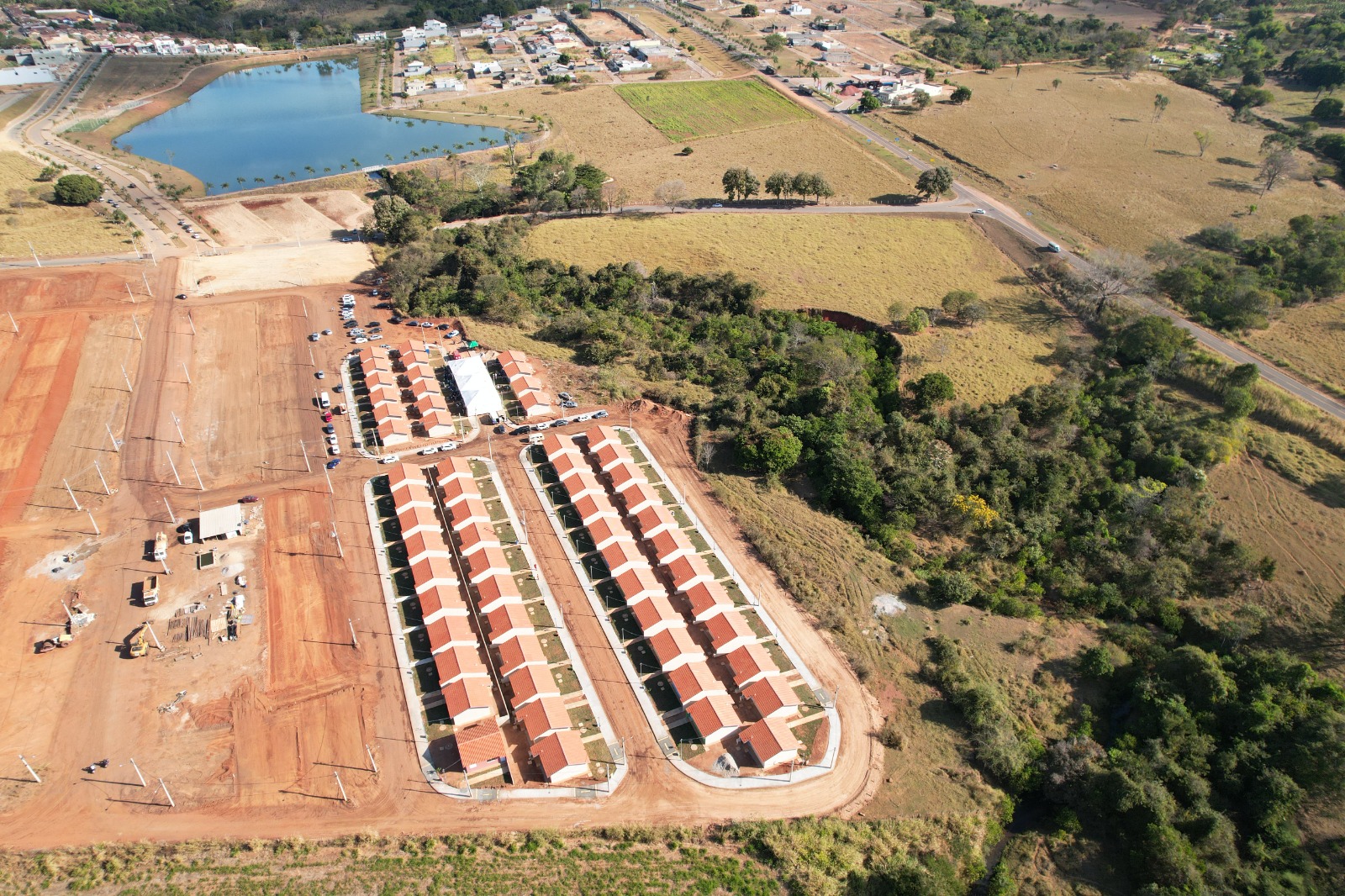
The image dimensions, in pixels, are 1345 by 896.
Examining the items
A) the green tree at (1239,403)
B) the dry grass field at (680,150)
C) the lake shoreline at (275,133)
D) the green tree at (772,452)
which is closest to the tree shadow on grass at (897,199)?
the dry grass field at (680,150)

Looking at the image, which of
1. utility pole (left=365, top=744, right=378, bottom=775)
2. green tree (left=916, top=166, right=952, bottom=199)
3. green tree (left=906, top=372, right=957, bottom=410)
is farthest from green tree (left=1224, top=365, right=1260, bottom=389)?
utility pole (left=365, top=744, right=378, bottom=775)

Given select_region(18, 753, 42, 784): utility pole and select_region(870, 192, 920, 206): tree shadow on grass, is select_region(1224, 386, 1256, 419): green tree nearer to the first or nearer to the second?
select_region(870, 192, 920, 206): tree shadow on grass

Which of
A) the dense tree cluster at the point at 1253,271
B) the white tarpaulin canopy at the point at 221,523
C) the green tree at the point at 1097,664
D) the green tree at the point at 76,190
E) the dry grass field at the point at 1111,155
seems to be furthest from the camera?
the dry grass field at the point at 1111,155

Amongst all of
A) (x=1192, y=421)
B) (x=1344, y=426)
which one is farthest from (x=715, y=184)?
(x=1344, y=426)

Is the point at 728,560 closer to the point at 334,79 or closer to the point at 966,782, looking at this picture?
the point at 966,782

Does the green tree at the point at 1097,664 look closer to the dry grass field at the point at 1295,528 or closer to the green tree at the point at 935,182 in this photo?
the dry grass field at the point at 1295,528

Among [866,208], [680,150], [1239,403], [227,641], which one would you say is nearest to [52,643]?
[227,641]
